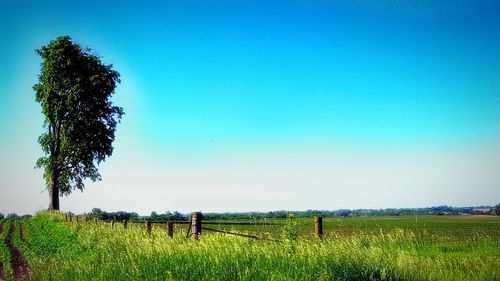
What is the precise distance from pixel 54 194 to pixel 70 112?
277 inches

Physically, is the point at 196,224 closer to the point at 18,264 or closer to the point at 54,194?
the point at 18,264

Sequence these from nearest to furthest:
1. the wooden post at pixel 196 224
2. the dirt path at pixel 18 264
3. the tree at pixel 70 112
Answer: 1. the dirt path at pixel 18 264
2. the wooden post at pixel 196 224
3. the tree at pixel 70 112

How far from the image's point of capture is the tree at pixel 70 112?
32000 mm

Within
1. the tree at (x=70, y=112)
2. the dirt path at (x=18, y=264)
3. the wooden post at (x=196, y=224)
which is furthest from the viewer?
the tree at (x=70, y=112)

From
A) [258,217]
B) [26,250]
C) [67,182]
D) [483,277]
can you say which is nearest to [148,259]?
[258,217]

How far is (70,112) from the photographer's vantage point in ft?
107

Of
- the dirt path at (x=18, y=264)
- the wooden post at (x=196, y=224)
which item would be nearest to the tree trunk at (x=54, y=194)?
the dirt path at (x=18, y=264)

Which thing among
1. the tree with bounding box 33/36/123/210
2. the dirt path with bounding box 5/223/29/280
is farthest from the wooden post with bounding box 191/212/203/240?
the tree with bounding box 33/36/123/210

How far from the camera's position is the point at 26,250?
53.7 feet

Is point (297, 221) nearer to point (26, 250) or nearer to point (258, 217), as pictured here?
point (258, 217)

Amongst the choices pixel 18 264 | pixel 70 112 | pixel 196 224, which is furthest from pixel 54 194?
pixel 196 224

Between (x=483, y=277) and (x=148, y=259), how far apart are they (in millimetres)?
7324

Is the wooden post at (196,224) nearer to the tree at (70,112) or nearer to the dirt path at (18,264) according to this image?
the dirt path at (18,264)

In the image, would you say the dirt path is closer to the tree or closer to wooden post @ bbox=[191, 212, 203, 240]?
wooden post @ bbox=[191, 212, 203, 240]
